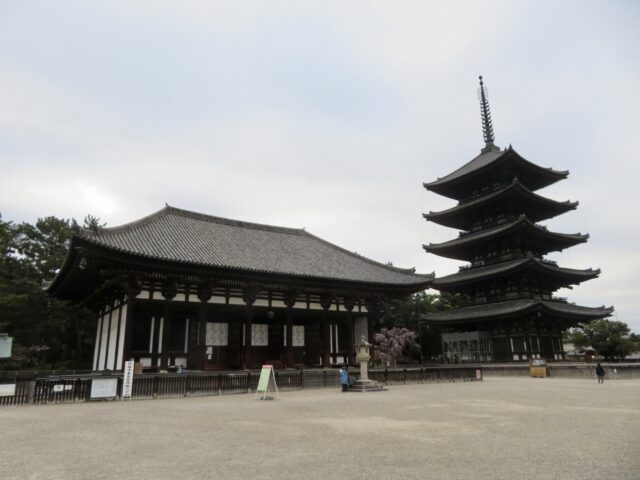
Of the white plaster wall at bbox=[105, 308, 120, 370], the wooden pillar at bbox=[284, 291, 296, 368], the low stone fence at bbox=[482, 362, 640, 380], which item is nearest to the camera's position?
the white plaster wall at bbox=[105, 308, 120, 370]

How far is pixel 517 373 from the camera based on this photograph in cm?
2833

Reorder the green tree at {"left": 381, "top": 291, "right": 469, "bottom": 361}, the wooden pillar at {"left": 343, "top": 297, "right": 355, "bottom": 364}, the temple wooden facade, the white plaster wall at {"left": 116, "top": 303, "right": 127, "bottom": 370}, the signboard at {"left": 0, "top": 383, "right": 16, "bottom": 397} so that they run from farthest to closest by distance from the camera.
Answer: the green tree at {"left": 381, "top": 291, "right": 469, "bottom": 361}, the wooden pillar at {"left": 343, "top": 297, "right": 355, "bottom": 364}, the temple wooden facade, the white plaster wall at {"left": 116, "top": 303, "right": 127, "bottom": 370}, the signboard at {"left": 0, "top": 383, "right": 16, "bottom": 397}

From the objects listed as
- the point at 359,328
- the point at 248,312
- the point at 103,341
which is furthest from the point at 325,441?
the point at 103,341

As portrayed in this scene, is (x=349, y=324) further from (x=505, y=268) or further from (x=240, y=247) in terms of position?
(x=505, y=268)

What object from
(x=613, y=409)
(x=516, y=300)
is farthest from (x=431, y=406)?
(x=516, y=300)

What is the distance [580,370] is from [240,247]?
2300 centimetres

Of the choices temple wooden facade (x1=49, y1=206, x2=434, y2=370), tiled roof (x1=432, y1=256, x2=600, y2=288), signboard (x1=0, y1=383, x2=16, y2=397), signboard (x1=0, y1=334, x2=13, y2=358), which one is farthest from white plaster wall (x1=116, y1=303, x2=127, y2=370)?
tiled roof (x1=432, y1=256, x2=600, y2=288)

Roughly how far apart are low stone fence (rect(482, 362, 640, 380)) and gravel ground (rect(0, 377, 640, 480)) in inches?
607

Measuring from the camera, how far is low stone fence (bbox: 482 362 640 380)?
26219 millimetres

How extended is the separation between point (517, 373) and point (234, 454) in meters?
26.8

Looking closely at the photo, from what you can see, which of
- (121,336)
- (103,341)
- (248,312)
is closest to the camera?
(121,336)

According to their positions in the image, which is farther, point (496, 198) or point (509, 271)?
point (496, 198)

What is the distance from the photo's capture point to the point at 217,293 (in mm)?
20609

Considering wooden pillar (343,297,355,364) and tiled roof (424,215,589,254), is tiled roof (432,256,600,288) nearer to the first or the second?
tiled roof (424,215,589,254)
